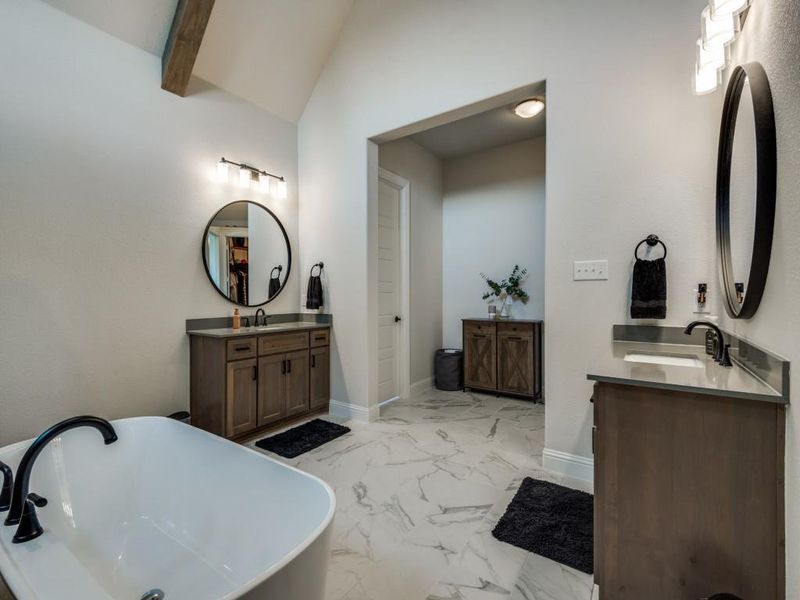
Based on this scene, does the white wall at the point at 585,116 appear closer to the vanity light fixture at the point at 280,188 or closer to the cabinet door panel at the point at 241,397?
the vanity light fixture at the point at 280,188

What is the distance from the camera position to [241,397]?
267 cm

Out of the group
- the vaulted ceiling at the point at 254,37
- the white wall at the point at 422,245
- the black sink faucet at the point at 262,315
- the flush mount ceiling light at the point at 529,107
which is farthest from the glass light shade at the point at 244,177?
the flush mount ceiling light at the point at 529,107

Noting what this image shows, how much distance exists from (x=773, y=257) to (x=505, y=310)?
3.16m

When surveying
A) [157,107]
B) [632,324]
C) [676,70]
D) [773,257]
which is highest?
[157,107]

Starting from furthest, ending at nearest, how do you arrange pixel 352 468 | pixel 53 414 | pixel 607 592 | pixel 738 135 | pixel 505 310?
1. pixel 505 310
2. pixel 352 468
3. pixel 53 414
4. pixel 738 135
5. pixel 607 592

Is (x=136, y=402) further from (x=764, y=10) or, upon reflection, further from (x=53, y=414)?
(x=764, y=10)

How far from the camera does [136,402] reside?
2.54 m

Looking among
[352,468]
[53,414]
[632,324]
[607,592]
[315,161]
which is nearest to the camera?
[607,592]

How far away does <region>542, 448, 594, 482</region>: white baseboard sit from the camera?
217 cm

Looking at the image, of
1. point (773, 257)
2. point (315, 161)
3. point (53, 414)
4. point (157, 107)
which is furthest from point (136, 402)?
point (773, 257)

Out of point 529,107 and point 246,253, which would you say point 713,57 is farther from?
point 246,253

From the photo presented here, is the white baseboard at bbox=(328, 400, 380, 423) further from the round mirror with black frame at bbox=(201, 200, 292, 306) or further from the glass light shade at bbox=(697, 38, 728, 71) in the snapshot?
the glass light shade at bbox=(697, 38, 728, 71)

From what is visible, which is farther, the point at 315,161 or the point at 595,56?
the point at 315,161

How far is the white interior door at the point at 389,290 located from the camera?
150 inches
